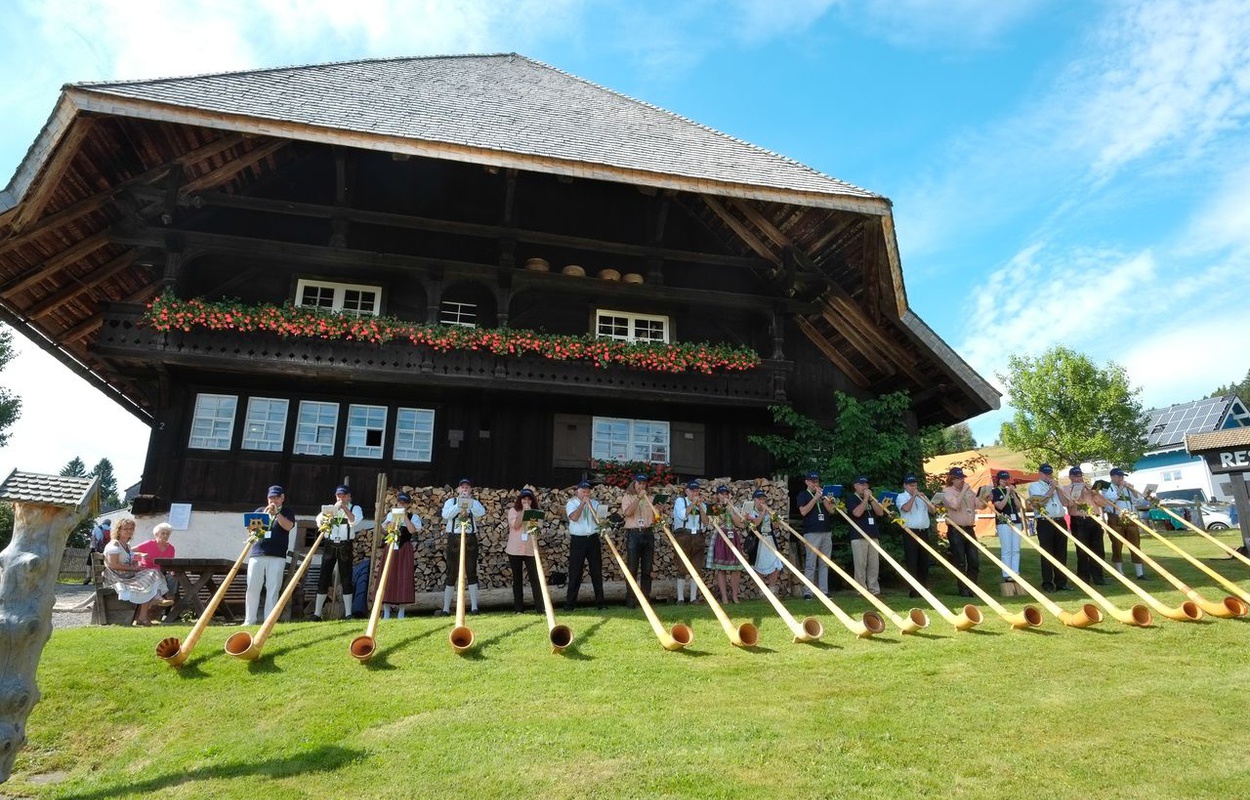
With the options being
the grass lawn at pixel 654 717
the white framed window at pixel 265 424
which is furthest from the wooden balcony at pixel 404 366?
the grass lawn at pixel 654 717

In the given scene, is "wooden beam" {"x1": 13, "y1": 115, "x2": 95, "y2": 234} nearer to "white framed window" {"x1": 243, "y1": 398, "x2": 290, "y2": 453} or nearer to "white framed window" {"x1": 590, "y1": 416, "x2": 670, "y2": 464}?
"white framed window" {"x1": 243, "y1": 398, "x2": 290, "y2": 453}

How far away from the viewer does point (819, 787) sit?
4.40 metres

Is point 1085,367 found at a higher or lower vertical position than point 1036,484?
higher

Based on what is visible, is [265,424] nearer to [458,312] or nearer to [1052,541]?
[458,312]

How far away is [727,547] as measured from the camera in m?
11.4

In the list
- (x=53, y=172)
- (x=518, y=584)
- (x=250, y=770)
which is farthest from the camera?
(x=53, y=172)

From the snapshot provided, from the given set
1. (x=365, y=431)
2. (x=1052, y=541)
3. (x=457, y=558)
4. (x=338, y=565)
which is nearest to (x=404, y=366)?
(x=365, y=431)

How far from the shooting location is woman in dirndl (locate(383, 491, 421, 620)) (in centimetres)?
1073

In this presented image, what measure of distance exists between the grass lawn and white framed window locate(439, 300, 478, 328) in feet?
28.7

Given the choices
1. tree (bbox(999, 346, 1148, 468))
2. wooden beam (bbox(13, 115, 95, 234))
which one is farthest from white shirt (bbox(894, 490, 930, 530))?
tree (bbox(999, 346, 1148, 468))

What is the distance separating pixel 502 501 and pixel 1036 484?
9.10m

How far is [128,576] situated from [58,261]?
7010 millimetres

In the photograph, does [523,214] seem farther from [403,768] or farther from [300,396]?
[403,768]

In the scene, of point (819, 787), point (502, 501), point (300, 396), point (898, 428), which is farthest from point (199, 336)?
point (898, 428)
